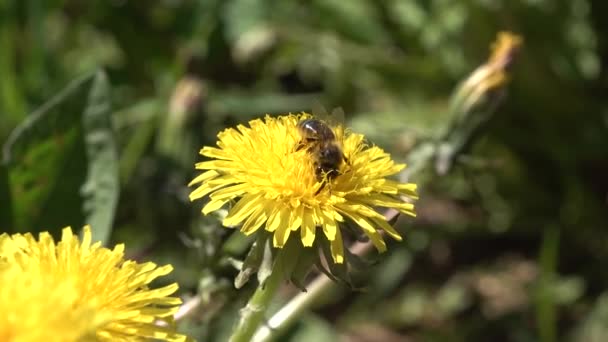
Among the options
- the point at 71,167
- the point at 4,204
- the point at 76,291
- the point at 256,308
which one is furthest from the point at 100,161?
the point at 76,291

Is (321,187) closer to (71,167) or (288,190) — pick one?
(288,190)

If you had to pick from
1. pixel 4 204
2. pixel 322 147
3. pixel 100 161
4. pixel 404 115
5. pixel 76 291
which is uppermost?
pixel 404 115

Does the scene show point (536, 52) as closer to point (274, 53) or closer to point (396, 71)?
point (396, 71)

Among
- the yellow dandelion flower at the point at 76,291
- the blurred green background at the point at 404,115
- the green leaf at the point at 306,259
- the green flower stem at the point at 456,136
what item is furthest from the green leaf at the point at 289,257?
the blurred green background at the point at 404,115

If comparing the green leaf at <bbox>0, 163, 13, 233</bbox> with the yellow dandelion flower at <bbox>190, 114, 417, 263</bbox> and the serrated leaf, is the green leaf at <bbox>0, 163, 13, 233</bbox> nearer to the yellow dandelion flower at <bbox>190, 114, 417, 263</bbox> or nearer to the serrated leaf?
the serrated leaf

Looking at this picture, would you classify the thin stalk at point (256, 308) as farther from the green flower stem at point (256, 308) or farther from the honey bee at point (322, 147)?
the honey bee at point (322, 147)

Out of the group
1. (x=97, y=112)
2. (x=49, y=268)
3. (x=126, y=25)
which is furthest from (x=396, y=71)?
(x=49, y=268)

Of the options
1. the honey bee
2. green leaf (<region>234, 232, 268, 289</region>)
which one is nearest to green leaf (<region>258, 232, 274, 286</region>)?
green leaf (<region>234, 232, 268, 289</region>)
